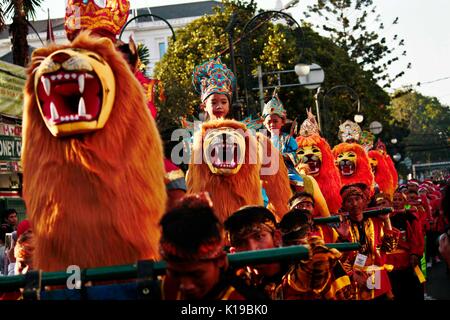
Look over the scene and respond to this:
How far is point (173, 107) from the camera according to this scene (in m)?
31.6

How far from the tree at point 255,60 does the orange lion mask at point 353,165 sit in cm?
1231

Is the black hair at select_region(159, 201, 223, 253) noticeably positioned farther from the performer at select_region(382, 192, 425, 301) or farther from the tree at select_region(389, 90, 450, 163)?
the tree at select_region(389, 90, 450, 163)

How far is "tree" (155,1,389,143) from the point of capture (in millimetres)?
32188

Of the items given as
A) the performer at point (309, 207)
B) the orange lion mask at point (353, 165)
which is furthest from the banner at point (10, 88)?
the performer at point (309, 207)

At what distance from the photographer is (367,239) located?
7.84 m

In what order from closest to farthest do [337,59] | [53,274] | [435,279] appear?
[53,274], [435,279], [337,59]

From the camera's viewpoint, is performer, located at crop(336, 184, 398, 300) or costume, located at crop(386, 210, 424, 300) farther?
costume, located at crop(386, 210, 424, 300)

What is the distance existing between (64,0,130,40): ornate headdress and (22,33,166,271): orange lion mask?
3.98 feet

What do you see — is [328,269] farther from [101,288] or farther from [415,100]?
[415,100]

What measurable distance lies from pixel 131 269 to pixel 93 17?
265 cm

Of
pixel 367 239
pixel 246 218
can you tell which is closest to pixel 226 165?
pixel 367 239

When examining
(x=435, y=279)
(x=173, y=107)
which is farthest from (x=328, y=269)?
(x=173, y=107)

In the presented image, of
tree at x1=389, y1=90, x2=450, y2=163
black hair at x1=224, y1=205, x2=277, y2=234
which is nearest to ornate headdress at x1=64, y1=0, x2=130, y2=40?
black hair at x1=224, y1=205, x2=277, y2=234
